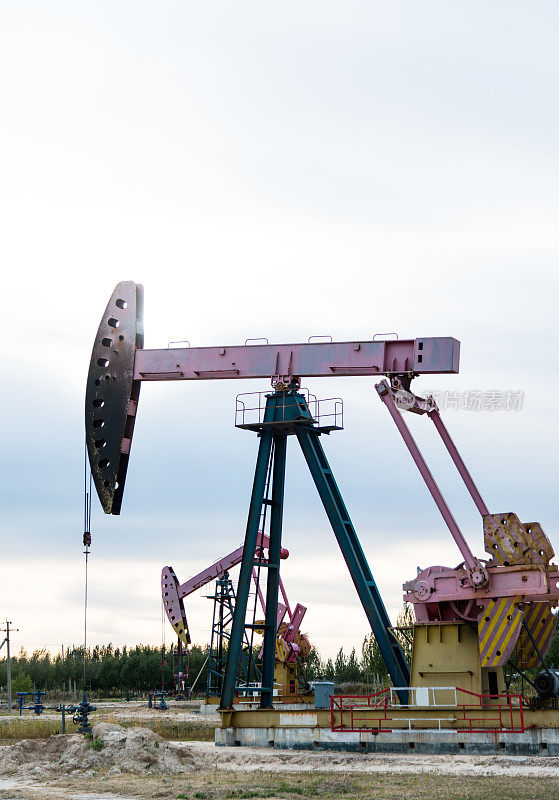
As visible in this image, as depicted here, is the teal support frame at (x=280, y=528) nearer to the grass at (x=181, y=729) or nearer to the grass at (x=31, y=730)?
the grass at (x=181, y=729)

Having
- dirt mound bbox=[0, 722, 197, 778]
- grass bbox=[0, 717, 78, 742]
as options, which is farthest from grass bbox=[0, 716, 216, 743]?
dirt mound bbox=[0, 722, 197, 778]

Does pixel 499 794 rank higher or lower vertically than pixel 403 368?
lower

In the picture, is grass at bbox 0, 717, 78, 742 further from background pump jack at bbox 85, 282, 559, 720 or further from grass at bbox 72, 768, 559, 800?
grass at bbox 72, 768, 559, 800

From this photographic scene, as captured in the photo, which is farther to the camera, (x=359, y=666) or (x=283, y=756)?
(x=359, y=666)

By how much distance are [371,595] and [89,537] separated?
215 inches

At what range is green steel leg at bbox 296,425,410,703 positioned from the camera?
20.1 m

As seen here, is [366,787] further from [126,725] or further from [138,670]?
[138,670]

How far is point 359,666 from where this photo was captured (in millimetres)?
55938

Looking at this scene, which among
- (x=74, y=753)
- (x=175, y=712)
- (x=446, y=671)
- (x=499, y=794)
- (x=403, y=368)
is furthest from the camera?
(x=175, y=712)

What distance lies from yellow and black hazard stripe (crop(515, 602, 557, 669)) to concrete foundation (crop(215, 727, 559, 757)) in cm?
277

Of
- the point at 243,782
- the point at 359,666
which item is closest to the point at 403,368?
the point at 243,782

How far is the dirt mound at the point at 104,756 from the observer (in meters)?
15.9

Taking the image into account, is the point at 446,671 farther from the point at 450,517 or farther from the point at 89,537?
the point at 89,537

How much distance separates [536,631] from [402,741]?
345cm
